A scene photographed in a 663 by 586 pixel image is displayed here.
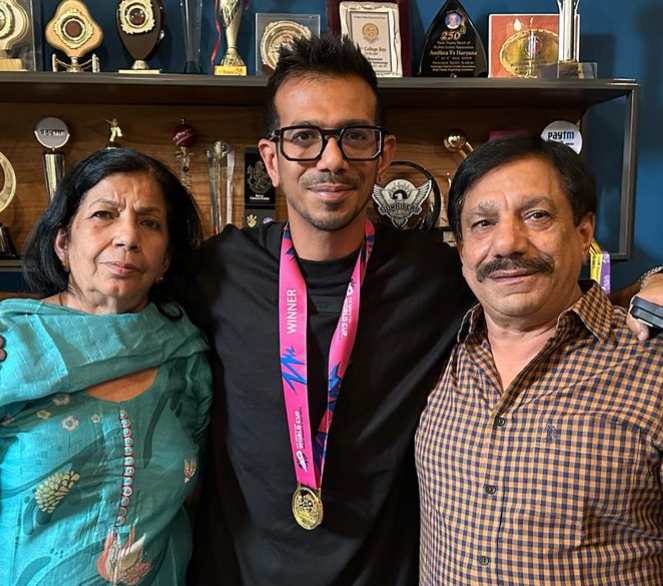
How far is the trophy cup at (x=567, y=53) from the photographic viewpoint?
2.02 m

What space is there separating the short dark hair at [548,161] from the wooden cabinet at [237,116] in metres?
0.63

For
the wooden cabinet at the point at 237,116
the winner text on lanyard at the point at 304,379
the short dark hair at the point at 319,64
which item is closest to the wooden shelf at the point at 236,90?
the wooden cabinet at the point at 237,116

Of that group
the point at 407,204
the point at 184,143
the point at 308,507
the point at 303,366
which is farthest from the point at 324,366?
the point at 184,143

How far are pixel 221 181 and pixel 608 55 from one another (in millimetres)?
1397

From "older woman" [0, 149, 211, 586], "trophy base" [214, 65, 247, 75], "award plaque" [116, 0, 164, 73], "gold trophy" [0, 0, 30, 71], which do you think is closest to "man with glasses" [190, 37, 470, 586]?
"older woman" [0, 149, 211, 586]

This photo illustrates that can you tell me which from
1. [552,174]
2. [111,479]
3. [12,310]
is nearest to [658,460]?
[552,174]

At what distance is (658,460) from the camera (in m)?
1.19

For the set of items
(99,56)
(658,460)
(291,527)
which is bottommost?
(291,527)

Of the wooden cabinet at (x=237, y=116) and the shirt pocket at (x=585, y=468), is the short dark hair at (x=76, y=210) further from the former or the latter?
the shirt pocket at (x=585, y=468)

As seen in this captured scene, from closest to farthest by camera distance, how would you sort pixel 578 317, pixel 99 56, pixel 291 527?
1. pixel 578 317
2. pixel 291 527
3. pixel 99 56

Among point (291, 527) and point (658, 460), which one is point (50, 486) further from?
point (658, 460)

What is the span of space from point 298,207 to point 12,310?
2.11 ft

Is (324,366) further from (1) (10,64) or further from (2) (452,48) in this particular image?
(1) (10,64)

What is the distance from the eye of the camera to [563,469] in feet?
4.01
